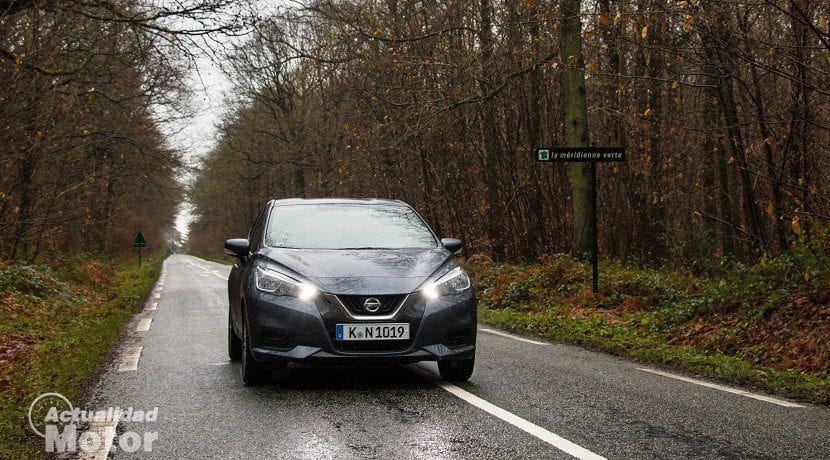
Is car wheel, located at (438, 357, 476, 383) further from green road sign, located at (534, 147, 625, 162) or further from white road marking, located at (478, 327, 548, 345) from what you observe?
green road sign, located at (534, 147, 625, 162)

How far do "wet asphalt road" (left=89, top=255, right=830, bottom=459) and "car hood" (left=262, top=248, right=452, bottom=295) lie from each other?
871 mm

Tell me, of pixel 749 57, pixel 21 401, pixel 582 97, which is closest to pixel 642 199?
pixel 582 97

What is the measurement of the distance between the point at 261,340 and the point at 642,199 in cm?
1222

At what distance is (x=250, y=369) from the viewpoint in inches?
276

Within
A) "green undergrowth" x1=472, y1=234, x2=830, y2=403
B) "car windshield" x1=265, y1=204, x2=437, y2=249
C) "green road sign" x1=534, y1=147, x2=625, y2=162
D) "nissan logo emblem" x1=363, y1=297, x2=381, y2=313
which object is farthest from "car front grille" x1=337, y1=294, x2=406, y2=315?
"green road sign" x1=534, y1=147, x2=625, y2=162

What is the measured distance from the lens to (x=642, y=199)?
17.3 m

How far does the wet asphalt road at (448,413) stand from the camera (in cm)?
494

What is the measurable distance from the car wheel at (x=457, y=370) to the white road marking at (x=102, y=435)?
8.97 ft

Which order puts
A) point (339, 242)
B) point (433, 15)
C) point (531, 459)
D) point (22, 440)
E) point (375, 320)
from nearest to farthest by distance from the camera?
point (531, 459) < point (22, 440) < point (375, 320) < point (339, 242) < point (433, 15)

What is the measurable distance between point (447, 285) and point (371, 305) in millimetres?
754

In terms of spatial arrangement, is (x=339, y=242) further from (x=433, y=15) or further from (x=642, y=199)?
(x=433, y=15)

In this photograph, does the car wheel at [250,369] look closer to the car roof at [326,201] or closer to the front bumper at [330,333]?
the front bumper at [330,333]

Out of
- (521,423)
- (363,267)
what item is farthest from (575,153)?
(521,423)

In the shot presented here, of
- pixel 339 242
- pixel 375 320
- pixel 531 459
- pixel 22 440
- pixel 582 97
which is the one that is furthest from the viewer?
pixel 582 97
